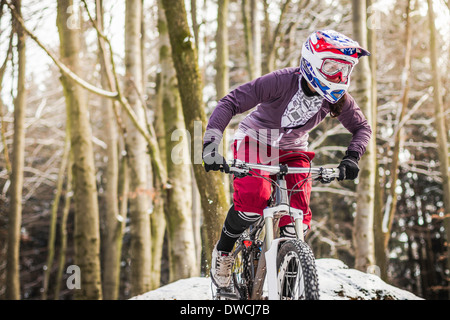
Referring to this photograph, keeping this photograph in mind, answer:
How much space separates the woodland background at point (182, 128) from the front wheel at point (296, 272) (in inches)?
76.2

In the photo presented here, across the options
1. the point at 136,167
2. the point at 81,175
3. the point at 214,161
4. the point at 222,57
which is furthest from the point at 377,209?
the point at 214,161

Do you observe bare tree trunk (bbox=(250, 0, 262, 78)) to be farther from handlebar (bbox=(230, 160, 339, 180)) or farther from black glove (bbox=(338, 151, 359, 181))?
handlebar (bbox=(230, 160, 339, 180))

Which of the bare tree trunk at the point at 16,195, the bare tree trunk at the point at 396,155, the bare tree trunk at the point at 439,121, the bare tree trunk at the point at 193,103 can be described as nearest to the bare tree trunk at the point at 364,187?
the bare tree trunk at the point at 396,155

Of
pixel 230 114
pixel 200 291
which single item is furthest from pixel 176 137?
pixel 230 114

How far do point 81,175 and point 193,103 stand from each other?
3.63 metres

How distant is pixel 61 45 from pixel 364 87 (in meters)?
5.32

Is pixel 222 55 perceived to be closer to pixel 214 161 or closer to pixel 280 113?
pixel 280 113

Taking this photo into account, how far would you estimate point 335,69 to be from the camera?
3.14 meters

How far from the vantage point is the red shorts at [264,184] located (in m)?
3.37

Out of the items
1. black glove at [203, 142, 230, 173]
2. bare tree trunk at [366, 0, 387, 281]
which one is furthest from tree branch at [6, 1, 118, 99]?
bare tree trunk at [366, 0, 387, 281]

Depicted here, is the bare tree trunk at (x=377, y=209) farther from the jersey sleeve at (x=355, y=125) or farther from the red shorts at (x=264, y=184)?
the red shorts at (x=264, y=184)

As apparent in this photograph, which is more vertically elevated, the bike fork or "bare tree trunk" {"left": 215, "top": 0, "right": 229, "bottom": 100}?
"bare tree trunk" {"left": 215, "top": 0, "right": 229, "bottom": 100}

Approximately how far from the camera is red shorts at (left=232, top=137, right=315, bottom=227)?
3367 millimetres
